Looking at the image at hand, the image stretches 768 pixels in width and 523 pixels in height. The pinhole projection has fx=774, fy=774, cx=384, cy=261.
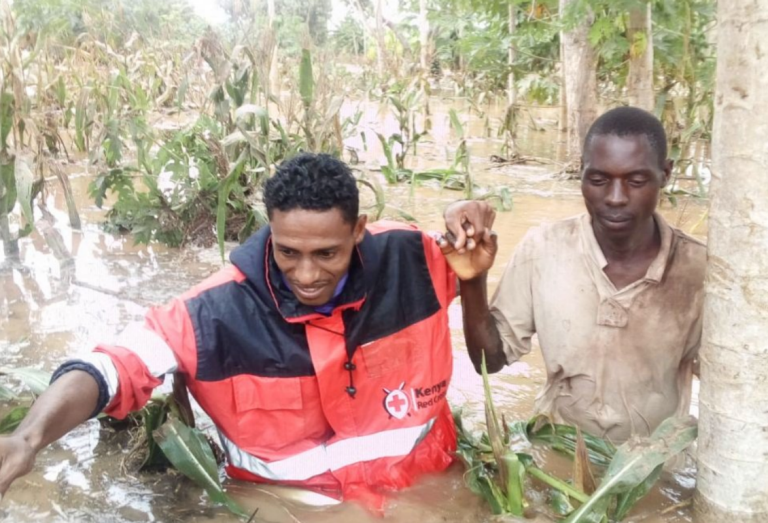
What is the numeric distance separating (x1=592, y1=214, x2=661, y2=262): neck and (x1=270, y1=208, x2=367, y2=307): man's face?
74 centimetres

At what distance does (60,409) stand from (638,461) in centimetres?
131

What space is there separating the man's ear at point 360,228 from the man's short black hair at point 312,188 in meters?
0.05

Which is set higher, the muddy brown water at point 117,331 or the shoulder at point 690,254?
the shoulder at point 690,254

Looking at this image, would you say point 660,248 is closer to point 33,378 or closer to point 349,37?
point 33,378

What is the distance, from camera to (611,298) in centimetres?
217

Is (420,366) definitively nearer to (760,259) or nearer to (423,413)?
(423,413)

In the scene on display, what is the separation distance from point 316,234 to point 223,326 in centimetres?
36

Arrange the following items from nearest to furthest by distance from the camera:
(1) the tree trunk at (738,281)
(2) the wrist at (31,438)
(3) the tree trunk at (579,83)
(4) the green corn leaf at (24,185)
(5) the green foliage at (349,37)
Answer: (1) the tree trunk at (738,281), (2) the wrist at (31,438), (4) the green corn leaf at (24,185), (3) the tree trunk at (579,83), (5) the green foliage at (349,37)

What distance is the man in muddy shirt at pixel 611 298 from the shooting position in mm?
2051

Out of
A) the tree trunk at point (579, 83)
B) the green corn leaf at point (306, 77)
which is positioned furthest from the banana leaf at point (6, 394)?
the tree trunk at point (579, 83)

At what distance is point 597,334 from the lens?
7.22ft

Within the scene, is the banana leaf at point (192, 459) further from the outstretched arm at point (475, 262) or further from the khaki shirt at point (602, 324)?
the khaki shirt at point (602, 324)

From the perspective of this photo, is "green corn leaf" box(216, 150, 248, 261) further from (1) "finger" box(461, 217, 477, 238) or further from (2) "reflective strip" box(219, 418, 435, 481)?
(1) "finger" box(461, 217, 477, 238)

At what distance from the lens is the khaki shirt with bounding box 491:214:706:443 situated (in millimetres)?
2143
